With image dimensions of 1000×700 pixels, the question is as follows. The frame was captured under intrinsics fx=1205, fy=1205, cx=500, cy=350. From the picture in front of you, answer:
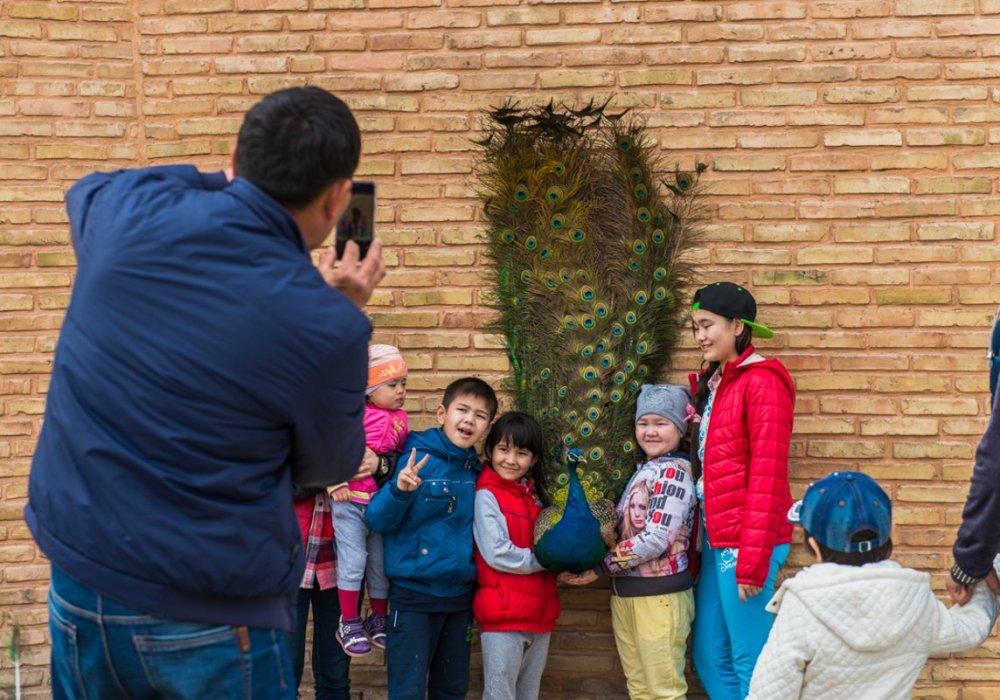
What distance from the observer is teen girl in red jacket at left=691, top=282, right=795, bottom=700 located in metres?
4.69

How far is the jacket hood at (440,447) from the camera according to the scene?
198 inches

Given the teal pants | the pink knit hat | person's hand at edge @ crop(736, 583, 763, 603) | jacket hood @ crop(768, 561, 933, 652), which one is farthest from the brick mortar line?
jacket hood @ crop(768, 561, 933, 652)

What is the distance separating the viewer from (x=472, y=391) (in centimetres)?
509

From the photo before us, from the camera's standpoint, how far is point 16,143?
551 cm

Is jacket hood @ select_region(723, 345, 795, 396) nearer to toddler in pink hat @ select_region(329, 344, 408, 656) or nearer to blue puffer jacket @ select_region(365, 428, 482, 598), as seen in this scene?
blue puffer jacket @ select_region(365, 428, 482, 598)

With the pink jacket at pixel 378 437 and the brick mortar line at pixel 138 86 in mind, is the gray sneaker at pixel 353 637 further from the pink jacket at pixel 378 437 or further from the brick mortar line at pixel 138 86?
the brick mortar line at pixel 138 86

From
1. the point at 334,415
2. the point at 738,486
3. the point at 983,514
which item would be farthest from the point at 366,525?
the point at 334,415

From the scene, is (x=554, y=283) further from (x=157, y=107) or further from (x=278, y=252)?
(x=278, y=252)

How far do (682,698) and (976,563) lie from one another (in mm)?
1975

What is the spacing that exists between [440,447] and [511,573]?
597 mm

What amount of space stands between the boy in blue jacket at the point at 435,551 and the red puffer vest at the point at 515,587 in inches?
2.5

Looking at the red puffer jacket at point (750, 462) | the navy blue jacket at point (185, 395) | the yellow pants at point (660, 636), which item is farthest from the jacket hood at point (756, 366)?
the navy blue jacket at point (185, 395)

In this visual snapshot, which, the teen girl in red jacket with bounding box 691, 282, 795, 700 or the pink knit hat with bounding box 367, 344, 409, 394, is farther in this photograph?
the pink knit hat with bounding box 367, 344, 409, 394

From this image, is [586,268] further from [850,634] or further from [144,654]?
[144,654]
